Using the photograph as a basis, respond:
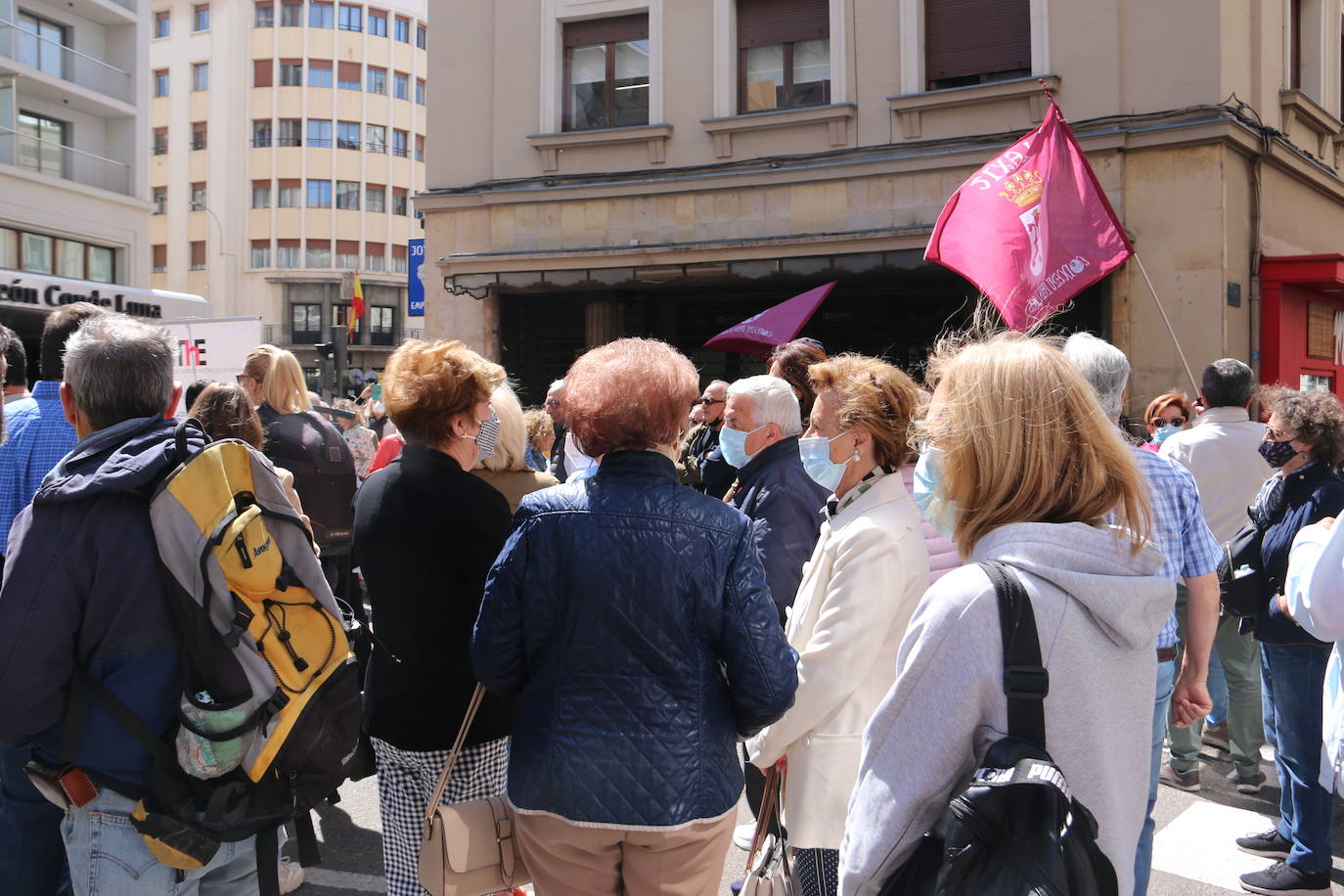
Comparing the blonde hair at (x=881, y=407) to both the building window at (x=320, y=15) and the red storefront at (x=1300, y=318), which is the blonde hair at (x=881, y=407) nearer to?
the red storefront at (x=1300, y=318)

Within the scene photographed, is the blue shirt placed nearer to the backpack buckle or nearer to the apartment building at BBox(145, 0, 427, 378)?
the backpack buckle

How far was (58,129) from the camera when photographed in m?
26.9

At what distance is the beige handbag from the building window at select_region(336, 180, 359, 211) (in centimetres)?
5060

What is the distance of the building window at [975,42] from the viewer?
11.7 m

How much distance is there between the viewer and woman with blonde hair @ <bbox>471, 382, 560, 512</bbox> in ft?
13.4

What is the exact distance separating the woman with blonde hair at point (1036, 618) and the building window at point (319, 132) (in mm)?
51791

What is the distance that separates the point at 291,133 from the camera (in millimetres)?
48719

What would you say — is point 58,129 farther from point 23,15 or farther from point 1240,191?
point 1240,191

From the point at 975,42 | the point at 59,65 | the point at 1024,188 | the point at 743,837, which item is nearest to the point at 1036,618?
the point at 743,837

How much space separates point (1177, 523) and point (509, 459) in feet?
7.94

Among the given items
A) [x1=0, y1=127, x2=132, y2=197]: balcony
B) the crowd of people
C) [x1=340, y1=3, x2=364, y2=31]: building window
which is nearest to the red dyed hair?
the crowd of people

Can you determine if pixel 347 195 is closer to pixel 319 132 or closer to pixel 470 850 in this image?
pixel 319 132

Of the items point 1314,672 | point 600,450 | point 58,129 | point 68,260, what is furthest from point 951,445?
point 58,129

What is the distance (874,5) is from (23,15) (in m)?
23.4
